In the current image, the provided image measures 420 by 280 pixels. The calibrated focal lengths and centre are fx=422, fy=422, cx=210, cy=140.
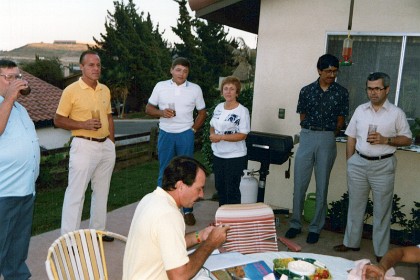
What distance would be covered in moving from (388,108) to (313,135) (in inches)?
34.4

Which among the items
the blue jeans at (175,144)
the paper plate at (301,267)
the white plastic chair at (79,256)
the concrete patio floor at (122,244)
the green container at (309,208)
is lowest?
the concrete patio floor at (122,244)

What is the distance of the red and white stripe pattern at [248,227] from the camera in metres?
3.14

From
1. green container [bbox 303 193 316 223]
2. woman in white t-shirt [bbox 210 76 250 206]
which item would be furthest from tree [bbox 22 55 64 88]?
woman in white t-shirt [bbox 210 76 250 206]

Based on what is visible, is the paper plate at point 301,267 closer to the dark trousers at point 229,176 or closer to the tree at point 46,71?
the dark trousers at point 229,176

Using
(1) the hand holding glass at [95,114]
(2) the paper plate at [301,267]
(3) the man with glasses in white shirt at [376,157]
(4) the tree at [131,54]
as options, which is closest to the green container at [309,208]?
(3) the man with glasses in white shirt at [376,157]

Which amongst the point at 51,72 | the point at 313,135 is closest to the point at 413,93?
the point at 313,135

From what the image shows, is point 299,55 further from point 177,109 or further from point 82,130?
point 82,130

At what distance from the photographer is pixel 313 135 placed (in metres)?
4.82

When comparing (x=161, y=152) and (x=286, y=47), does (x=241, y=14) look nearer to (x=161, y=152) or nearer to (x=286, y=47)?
(x=286, y=47)

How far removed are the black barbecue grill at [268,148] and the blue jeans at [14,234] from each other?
2721 millimetres

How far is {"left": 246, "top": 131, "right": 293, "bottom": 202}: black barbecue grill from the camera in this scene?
16.4ft

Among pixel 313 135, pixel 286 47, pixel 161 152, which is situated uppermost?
pixel 286 47

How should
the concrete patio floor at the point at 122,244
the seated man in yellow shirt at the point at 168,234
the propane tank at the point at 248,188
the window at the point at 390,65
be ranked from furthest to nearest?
the propane tank at the point at 248,188
the window at the point at 390,65
the concrete patio floor at the point at 122,244
the seated man in yellow shirt at the point at 168,234

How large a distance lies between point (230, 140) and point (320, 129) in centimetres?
103
